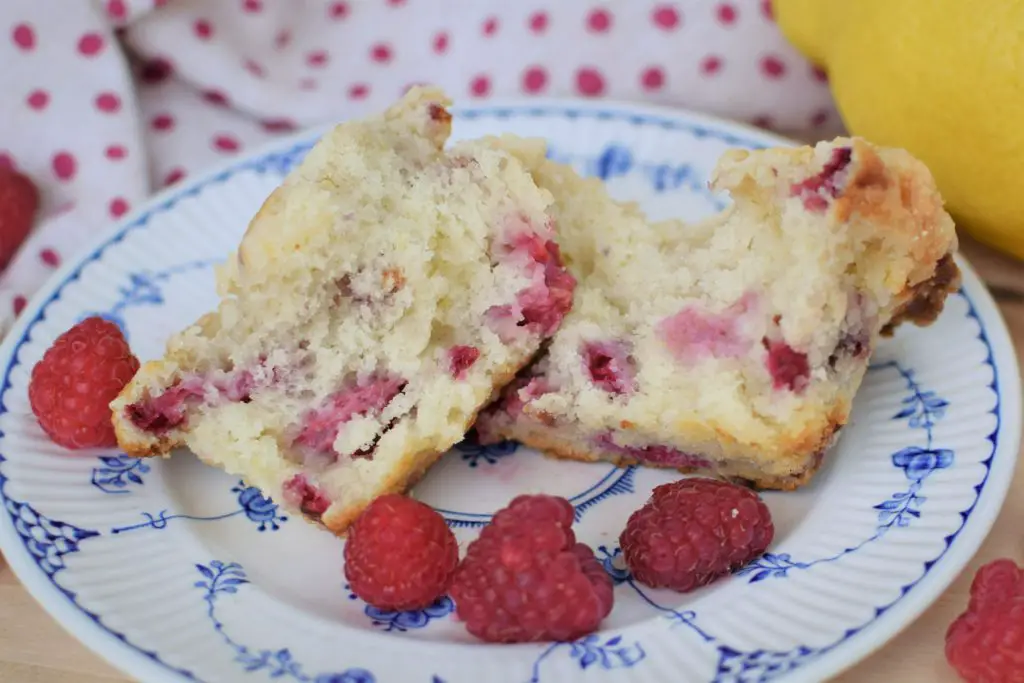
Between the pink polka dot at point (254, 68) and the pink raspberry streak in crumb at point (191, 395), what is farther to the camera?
the pink polka dot at point (254, 68)

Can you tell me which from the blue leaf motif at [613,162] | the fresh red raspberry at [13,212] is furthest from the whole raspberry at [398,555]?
the fresh red raspberry at [13,212]

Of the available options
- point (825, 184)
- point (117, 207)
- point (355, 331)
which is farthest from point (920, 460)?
point (117, 207)

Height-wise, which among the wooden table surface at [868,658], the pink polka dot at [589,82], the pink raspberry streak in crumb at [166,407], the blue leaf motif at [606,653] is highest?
the pink polka dot at [589,82]

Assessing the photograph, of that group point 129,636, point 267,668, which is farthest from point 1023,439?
point 129,636

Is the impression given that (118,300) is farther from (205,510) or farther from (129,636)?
(129,636)

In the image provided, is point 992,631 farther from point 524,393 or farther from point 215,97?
point 215,97

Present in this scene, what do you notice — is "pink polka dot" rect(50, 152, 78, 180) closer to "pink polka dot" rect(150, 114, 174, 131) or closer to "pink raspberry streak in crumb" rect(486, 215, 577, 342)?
"pink polka dot" rect(150, 114, 174, 131)

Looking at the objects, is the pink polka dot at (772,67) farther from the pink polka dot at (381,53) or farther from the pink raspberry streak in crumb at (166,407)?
the pink raspberry streak in crumb at (166,407)
